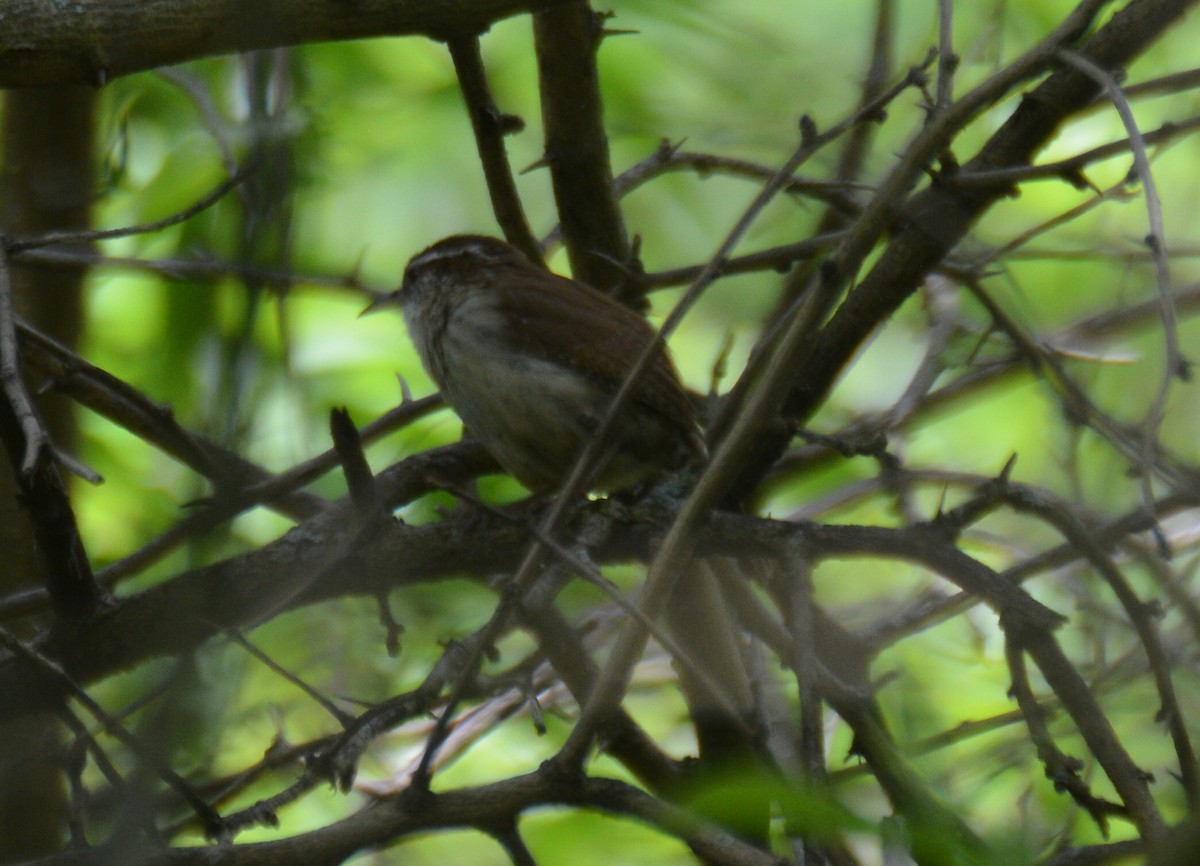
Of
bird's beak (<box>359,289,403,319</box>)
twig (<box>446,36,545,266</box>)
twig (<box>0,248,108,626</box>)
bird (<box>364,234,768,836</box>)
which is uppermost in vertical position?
bird's beak (<box>359,289,403,319</box>)

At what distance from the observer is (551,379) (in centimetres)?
399

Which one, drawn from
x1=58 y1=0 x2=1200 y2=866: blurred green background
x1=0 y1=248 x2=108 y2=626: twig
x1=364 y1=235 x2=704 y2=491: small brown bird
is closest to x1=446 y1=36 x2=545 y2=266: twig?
x1=364 y1=235 x2=704 y2=491: small brown bird

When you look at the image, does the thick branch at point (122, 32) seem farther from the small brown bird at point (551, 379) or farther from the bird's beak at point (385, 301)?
the bird's beak at point (385, 301)

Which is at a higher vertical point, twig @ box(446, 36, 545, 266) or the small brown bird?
twig @ box(446, 36, 545, 266)

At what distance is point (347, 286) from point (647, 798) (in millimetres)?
2545

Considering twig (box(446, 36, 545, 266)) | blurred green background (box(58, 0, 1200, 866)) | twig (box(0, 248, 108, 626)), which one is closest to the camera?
twig (box(0, 248, 108, 626))

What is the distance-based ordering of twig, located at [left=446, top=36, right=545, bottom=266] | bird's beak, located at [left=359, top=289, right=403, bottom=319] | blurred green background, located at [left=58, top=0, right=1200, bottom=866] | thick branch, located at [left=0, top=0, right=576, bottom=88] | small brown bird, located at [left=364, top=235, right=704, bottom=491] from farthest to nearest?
1. bird's beak, located at [left=359, top=289, right=403, bottom=319]
2. small brown bird, located at [left=364, top=235, right=704, bottom=491]
3. twig, located at [left=446, top=36, right=545, bottom=266]
4. blurred green background, located at [left=58, top=0, right=1200, bottom=866]
5. thick branch, located at [left=0, top=0, right=576, bottom=88]

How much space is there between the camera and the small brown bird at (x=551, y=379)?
3.94 meters

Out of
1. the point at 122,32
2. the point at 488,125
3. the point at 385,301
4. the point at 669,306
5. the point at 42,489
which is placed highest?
the point at 669,306

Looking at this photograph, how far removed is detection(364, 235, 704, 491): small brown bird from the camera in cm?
394

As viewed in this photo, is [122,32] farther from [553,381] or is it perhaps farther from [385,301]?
[385,301]

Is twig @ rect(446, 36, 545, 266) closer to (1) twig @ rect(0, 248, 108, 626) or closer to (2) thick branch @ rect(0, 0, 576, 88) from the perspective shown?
(2) thick branch @ rect(0, 0, 576, 88)

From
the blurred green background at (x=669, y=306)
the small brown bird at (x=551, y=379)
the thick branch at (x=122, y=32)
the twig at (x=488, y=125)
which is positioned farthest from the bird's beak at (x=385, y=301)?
the thick branch at (x=122, y=32)

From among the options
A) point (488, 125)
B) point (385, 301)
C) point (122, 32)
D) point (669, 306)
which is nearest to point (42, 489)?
point (122, 32)
